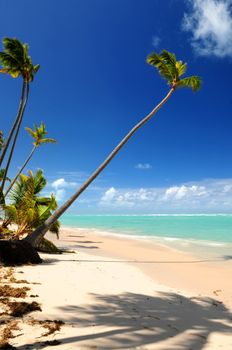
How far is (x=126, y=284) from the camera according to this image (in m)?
9.84

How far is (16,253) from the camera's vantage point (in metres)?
12.2

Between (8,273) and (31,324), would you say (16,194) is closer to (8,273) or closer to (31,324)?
(8,273)

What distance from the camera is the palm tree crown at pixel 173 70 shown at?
19.4 metres

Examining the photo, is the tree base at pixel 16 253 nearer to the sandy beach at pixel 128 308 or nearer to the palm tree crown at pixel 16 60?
the sandy beach at pixel 128 308

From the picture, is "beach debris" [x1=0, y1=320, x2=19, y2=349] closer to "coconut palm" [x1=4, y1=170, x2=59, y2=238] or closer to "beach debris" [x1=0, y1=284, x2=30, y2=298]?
"beach debris" [x1=0, y1=284, x2=30, y2=298]

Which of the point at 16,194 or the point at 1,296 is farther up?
the point at 16,194

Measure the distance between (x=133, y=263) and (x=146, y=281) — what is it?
4659mm

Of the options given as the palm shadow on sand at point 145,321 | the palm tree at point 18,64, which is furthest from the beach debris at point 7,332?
the palm tree at point 18,64

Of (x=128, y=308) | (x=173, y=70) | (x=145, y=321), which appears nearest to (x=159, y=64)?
(x=173, y=70)

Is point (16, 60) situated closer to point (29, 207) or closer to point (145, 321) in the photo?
point (29, 207)

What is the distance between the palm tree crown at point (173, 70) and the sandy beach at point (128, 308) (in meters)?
11.2

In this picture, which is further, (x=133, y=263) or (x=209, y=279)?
(x=133, y=263)

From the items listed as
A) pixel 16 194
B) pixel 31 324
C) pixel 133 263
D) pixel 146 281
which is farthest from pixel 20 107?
pixel 31 324

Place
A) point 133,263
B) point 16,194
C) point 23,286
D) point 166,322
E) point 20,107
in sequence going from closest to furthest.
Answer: point 166,322 < point 23,286 < point 133,263 < point 16,194 < point 20,107
